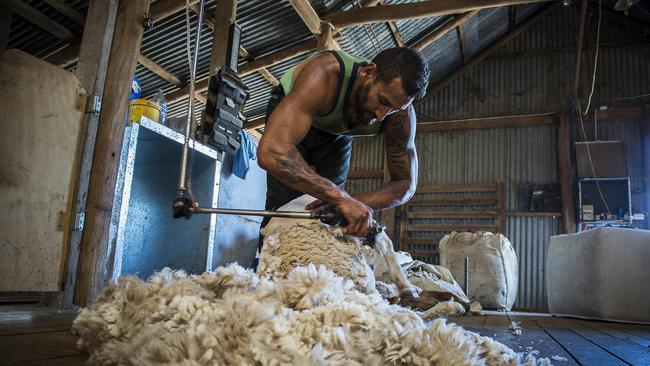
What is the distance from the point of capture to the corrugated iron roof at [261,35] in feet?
17.6

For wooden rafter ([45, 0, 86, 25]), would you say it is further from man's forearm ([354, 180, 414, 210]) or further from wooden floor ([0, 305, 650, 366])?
man's forearm ([354, 180, 414, 210])

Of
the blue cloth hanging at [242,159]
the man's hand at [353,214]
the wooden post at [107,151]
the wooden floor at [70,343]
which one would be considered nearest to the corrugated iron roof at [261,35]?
the blue cloth hanging at [242,159]

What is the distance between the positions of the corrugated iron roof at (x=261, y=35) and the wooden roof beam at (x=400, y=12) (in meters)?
0.31

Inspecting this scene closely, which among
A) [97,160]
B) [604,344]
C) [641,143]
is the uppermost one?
[641,143]

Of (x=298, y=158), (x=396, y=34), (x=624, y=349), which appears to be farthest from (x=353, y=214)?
(x=396, y=34)

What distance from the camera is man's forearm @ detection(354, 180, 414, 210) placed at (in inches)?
89.1

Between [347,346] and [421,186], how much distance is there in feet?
27.6

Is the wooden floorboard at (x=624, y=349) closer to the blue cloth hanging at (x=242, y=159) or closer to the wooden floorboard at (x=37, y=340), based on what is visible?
the wooden floorboard at (x=37, y=340)

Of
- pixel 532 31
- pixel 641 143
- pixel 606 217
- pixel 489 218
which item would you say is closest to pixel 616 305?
pixel 606 217

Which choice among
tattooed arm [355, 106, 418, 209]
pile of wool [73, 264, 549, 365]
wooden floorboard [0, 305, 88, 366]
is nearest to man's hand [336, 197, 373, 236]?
pile of wool [73, 264, 549, 365]

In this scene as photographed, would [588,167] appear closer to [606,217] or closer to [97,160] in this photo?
[606,217]

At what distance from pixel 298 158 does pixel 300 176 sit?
8 cm

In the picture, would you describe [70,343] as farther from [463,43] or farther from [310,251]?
[463,43]

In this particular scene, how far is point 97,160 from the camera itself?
101 inches
